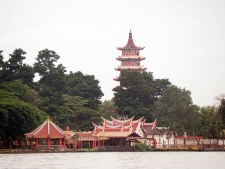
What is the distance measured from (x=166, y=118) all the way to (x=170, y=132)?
471cm

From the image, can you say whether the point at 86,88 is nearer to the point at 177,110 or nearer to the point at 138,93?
the point at 138,93

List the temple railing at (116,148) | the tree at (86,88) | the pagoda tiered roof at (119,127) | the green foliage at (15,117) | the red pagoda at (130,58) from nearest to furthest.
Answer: the green foliage at (15,117)
the temple railing at (116,148)
the pagoda tiered roof at (119,127)
the tree at (86,88)
the red pagoda at (130,58)

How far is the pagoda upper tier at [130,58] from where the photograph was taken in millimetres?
114062

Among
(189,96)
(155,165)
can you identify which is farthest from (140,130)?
(155,165)

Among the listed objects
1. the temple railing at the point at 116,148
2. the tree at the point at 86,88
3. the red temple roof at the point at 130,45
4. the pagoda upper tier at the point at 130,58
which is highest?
the red temple roof at the point at 130,45

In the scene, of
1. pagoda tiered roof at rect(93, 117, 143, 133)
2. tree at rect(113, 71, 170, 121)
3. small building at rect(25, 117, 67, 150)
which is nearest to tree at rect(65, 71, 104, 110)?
tree at rect(113, 71, 170, 121)

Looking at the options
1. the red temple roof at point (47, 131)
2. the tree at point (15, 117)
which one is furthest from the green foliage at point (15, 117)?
the red temple roof at point (47, 131)

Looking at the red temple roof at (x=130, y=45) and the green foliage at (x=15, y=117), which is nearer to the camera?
the green foliage at (x=15, y=117)

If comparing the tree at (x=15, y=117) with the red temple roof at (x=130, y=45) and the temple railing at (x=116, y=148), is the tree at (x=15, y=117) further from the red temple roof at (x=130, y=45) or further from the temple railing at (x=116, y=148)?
the red temple roof at (x=130, y=45)

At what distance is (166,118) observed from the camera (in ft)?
295

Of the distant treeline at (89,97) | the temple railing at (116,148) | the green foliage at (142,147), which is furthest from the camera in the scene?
the distant treeline at (89,97)

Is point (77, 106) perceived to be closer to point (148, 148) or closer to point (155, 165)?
point (148, 148)

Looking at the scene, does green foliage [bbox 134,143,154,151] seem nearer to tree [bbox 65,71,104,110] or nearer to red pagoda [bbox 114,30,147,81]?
tree [bbox 65,71,104,110]

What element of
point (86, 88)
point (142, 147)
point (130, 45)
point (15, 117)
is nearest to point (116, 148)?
point (142, 147)
